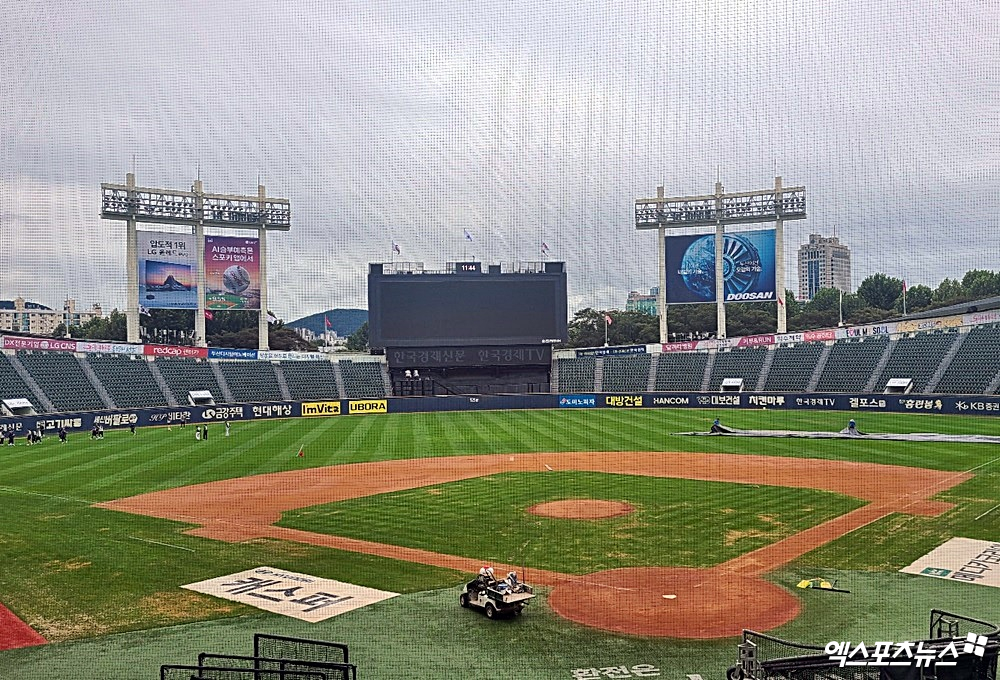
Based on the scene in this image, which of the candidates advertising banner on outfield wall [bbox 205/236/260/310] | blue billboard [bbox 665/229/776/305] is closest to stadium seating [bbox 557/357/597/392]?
blue billboard [bbox 665/229/776/305]

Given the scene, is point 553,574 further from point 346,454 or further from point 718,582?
point 346,454

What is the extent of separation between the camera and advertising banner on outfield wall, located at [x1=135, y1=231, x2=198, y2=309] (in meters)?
52.9

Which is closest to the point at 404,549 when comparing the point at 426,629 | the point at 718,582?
the point at 426,629

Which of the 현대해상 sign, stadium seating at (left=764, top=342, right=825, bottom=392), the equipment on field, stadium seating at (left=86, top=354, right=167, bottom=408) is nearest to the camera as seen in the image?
the 현대해상 sign

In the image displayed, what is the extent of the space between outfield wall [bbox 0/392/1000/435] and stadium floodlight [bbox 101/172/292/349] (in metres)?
9.36

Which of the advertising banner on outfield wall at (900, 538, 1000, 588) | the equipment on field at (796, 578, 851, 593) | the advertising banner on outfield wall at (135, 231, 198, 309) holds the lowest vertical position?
the equipment on field at (796, 578, 851, 593)

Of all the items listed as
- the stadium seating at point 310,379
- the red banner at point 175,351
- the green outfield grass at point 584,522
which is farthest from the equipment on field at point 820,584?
the red banner at point 175,351

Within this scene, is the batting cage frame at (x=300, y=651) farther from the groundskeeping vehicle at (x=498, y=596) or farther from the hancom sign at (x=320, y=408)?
the hancom sign at (x=320, y=408)

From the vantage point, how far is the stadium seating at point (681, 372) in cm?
5753

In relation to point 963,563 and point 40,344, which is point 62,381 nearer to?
point 40,344

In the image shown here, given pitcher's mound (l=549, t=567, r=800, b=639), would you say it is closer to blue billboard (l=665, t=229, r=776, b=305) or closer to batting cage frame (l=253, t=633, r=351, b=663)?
batting cage frame (l=253, t=633, r=351, b=663)

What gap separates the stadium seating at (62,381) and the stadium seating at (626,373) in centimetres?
3416

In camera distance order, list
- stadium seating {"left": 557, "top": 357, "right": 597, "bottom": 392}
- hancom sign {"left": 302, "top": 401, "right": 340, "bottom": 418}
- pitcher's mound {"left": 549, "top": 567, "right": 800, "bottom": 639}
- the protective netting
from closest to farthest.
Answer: pitcher's mound {"left": 549, "top": 567, "right": 800, "bottom": 639} → the protective netting → hancom sign {"left": 302, "top": 401, "right": 340, "bottom": 418} → stadium seating {"left": 557, "top": 357, "right": 597, "bottom": 392}

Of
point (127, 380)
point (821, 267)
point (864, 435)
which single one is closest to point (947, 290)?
point (821, 267)
